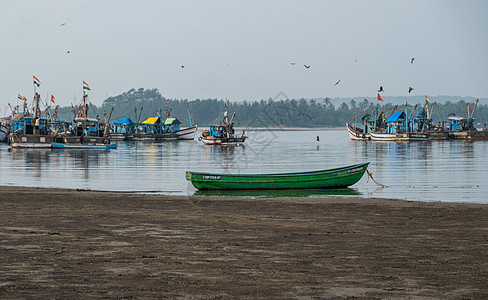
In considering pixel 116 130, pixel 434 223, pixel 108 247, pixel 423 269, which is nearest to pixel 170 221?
pixel 108 247

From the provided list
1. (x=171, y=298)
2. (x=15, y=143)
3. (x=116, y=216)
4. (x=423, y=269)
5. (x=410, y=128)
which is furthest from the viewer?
(x=410, y=128)

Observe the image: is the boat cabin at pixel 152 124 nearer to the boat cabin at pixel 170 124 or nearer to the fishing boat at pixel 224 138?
the boat cabin at pixel 170 124

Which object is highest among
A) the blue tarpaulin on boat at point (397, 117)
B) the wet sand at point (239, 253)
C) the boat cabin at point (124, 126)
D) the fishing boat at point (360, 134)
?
the blue tarpaulin on boat at point (397, 117)

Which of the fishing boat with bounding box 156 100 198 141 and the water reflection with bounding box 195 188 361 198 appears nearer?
the water reflection with bounding box 195 188 361 198

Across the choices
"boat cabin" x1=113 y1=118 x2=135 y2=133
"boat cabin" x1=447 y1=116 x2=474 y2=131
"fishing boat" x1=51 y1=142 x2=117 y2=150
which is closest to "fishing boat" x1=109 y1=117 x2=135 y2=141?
"boat cabin" x1=113 y1=118 x2=135 y2=133

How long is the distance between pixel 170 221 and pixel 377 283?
823 cm

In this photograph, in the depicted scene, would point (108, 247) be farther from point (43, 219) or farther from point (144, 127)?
point (144, 127)

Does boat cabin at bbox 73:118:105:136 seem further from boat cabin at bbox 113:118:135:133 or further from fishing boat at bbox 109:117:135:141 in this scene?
boat cabin at bbox 113:118:135:133

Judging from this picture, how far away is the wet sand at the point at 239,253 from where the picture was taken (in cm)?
896

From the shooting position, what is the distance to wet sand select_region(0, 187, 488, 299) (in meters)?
8.96

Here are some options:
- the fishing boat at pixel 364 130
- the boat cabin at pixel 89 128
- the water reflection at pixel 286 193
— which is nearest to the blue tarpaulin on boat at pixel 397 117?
the fishing boat at pixel 364 130

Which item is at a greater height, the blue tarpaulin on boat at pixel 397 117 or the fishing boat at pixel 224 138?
the blue tarpaulin on boat at pixel 397 117

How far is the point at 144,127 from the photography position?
Answer: 5674 inches

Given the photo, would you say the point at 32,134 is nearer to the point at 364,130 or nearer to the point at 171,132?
the point at 171,132
